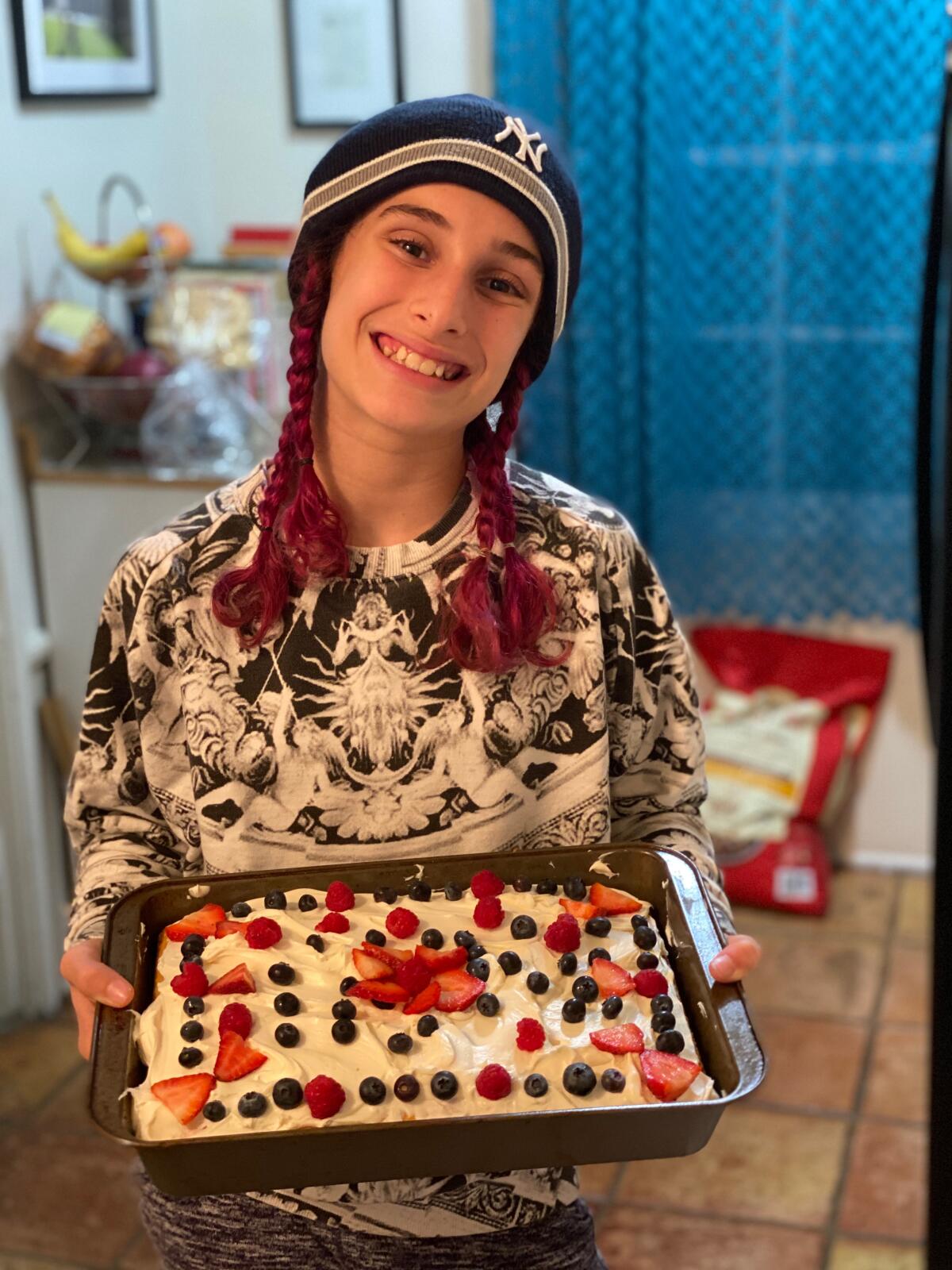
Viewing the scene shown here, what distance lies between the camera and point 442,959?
4.13ft

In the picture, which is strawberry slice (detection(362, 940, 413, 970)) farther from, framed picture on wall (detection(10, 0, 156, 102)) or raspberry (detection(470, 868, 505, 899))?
framed picture on wall (detection(10, 0, 156, 102))

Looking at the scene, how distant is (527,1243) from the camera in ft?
4.33

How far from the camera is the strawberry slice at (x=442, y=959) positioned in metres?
1.25

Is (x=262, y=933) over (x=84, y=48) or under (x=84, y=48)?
under

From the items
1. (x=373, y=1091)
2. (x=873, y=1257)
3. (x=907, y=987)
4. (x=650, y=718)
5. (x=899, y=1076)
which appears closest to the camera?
(x=373, y=1091)

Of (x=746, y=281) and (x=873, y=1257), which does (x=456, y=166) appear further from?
(x=746, y=281)

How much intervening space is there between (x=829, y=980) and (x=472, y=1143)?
84.4 inches

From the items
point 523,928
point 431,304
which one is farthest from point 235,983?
point 431,304

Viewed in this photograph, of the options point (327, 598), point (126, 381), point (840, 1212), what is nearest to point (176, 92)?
point (126, 381)

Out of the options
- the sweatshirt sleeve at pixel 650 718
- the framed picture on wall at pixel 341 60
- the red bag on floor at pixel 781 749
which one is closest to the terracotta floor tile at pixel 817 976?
the red bag on floor at pixel 781 749

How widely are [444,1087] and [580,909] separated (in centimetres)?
24

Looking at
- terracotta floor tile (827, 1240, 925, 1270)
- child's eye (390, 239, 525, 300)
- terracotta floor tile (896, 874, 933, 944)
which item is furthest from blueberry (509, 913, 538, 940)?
terracotta floor tile (896, 874, 933, 944)

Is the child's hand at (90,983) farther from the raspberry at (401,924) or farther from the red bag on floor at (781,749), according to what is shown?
the red bag on floor at (781,749)

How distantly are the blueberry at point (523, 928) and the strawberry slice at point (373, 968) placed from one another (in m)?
0.12
